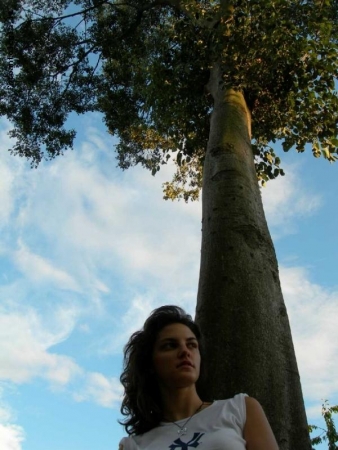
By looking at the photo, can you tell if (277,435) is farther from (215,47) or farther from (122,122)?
(122,122)

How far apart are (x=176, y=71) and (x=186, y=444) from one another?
5651 millimetres

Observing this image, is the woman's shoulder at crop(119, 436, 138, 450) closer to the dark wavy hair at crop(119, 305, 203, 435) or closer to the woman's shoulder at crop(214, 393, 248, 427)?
the dark wavy hair at crop(119, 305, 203, 435)

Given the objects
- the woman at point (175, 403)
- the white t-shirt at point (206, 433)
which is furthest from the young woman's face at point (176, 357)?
the white t-shirt at point (206, 433)

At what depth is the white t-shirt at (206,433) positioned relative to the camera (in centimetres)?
209

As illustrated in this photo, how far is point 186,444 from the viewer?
2.17 m

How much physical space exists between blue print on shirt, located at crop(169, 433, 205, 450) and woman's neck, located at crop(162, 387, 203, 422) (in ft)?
0.73

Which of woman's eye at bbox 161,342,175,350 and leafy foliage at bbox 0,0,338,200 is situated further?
leafy foliage at bbox 0,0,338,200

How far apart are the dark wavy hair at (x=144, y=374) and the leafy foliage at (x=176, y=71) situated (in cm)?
405

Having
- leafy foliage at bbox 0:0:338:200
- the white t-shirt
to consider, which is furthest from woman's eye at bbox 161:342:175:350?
leafy foliage at bbox 0:0:338:200

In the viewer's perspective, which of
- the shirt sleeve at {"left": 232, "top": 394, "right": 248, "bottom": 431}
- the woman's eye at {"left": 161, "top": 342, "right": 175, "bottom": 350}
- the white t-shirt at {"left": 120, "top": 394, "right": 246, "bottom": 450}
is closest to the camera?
the white t-shirt at {"left": 120, "top": 394, "right": 246, "bottom": 450}

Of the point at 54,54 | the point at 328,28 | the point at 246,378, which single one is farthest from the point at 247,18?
the point at 54,54

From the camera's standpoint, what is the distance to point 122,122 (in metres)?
10.9

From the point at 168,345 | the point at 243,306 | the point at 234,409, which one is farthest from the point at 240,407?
the point at 243,306

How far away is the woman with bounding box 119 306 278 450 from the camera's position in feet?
7.07
